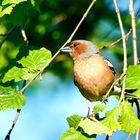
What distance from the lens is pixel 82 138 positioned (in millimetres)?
3826

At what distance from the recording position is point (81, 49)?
244 inches

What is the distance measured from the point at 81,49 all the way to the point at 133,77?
2011 millimetres

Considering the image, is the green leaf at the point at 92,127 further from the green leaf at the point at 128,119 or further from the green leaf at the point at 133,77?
the green leaf at the point at 133,77

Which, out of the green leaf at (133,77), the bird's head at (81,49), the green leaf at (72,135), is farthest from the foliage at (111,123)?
the bird's head at (81,49)

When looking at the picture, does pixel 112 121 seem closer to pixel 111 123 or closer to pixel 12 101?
pixel 111 123

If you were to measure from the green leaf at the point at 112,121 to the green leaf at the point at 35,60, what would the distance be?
69 cm

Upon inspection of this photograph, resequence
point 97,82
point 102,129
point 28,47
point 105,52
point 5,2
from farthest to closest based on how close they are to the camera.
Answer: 1. point 105,52
2. point 97,82
3. point 28,47
4. point 5,2
5. point 102,129

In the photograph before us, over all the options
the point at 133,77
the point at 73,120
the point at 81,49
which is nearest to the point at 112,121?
the point at 73,120

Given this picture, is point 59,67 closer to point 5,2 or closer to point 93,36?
point 93,36

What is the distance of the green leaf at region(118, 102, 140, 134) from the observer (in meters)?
3.88

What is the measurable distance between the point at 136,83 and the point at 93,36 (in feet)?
13.4

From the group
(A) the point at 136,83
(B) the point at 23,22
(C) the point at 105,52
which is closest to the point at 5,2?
(B) the point at 23,22

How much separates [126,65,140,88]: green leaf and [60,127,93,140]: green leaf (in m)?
0.60

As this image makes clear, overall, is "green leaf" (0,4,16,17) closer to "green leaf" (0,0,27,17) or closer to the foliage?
"green leaf" (0,0,27,17)
